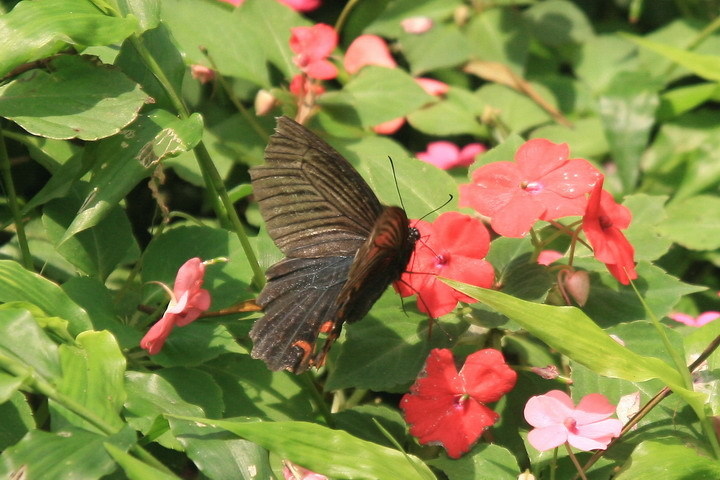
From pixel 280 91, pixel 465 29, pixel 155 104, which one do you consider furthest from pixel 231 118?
pixel 465 29

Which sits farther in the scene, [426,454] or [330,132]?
[330,132]

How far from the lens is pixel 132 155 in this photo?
117 centimetres

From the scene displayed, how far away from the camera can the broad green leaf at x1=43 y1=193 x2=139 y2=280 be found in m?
1.28

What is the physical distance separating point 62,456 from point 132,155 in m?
0.41

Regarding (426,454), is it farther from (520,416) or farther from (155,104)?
(155,104)

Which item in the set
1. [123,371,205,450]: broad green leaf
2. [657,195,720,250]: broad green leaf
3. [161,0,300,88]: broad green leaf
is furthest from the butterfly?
[657,195,720,250]: broad green leaf

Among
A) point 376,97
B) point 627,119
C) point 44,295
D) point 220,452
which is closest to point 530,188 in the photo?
point 220,452

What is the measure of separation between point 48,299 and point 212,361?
10.9 inches

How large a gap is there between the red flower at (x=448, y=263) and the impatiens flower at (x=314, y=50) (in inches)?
26.2

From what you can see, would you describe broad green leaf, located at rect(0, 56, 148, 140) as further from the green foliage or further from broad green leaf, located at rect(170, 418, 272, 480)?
→ broad green leaf, located at rect(170, 418, 272, 480)

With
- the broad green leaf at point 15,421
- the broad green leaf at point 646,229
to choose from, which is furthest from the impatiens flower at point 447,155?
the broad green leaf at point 15,421

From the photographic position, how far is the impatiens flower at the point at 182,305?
109 centimetres

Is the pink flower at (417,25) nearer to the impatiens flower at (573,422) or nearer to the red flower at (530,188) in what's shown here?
the red flower at (530,188)

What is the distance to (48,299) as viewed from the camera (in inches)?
43.3
